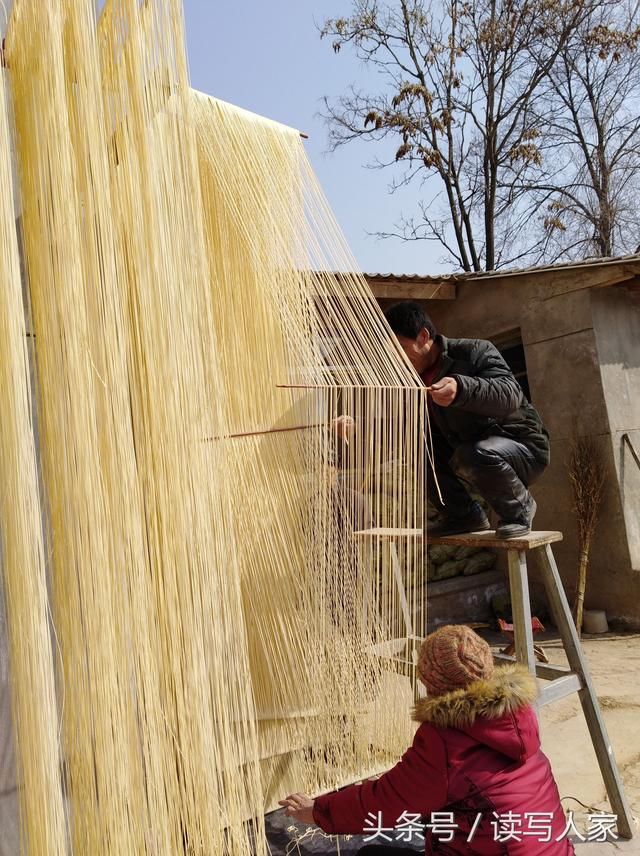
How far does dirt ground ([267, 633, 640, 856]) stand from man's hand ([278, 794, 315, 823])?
1.80 ft

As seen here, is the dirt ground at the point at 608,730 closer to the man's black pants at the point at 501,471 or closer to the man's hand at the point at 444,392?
the man's black pants at the point at 501,471

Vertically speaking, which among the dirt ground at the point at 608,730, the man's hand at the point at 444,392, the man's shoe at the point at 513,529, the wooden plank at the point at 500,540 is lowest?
the dirt ground at the point at 608,730

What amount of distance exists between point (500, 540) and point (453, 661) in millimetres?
682

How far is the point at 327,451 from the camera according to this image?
142cm

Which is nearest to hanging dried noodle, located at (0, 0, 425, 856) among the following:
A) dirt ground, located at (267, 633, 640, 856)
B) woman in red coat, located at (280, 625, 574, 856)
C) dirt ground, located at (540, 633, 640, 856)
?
woman in red coat, located at (280, 625, 574, 856)

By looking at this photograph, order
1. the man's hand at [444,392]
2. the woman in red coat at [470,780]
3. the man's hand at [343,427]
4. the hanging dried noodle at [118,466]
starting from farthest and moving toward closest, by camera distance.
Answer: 1. the man's hand at [444,392]
2. the man's hand at [343,427]
3. the woman in red coat at [470,780]
4. the hanging dried noodle at [118,466]

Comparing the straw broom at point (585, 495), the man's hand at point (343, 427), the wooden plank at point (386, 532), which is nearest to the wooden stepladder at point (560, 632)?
the wooden plank at point (386, 532)

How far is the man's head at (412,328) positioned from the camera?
187 cm

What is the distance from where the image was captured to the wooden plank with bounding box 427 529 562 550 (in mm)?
1897

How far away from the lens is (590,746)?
2.81m

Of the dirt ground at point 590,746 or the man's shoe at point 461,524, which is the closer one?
the dirt ground at point 590,746

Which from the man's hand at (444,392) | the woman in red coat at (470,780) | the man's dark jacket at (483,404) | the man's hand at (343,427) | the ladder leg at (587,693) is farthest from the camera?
the ladder leg at (587,693)

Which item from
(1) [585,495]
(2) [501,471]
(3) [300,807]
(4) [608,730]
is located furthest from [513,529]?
(1) [585,495]

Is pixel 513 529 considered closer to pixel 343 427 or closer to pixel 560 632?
pixel 560 632
